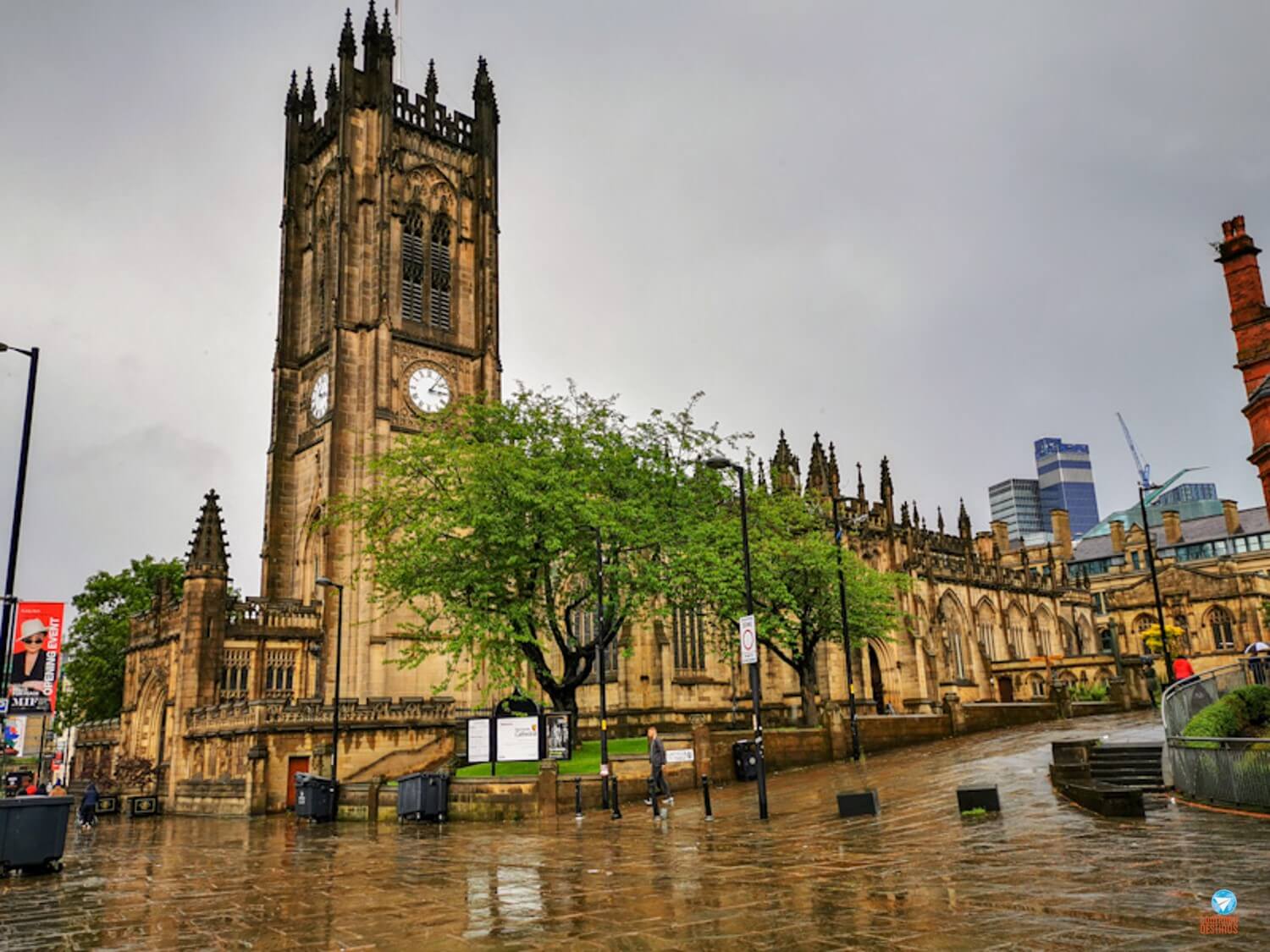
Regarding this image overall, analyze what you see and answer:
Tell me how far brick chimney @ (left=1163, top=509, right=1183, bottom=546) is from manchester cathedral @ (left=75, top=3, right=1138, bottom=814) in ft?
96.4

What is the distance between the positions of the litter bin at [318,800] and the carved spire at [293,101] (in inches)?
1971

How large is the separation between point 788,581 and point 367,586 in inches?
828

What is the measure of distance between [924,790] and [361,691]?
100 feet

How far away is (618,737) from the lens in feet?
139

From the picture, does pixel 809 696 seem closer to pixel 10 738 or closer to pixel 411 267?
pixel 10 738

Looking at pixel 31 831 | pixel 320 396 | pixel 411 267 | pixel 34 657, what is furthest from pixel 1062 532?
pixel 31 831

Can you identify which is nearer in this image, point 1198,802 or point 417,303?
point 1198,802

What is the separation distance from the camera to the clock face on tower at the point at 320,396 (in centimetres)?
5372

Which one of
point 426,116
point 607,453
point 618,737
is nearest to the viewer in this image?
point 607,453

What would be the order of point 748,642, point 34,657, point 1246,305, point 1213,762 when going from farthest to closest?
point 1246,305 → point 748,642 → point 34,657 → point 1213,762

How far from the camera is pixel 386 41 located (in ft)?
197

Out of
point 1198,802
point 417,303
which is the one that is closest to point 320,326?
point 417,303

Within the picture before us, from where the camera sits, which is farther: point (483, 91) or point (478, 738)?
point (483, 91)

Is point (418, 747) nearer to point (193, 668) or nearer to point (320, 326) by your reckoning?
point (193, 668)
